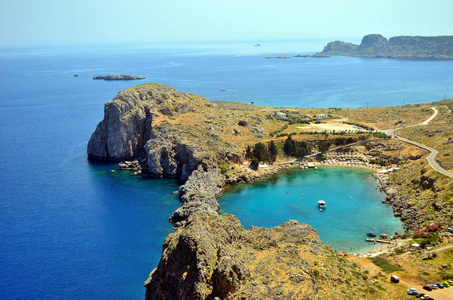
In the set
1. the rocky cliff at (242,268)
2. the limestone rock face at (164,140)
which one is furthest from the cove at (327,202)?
the rocky cliff at (242,268)

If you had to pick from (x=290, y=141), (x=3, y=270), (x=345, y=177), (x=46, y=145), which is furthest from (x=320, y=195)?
(x=46, y=145)

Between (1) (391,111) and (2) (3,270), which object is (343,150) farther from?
(2) (3,270)

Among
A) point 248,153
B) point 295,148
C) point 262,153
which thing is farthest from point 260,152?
point 295,148

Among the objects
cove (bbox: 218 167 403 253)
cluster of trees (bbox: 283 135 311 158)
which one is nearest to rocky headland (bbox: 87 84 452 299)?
cove (bbox: 218 167 403 253)

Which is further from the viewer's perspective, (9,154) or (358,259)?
(9,154)

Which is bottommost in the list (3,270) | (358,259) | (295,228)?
(3,270)

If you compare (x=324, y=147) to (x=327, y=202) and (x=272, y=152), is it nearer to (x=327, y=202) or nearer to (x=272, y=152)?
(x=272, y=152)

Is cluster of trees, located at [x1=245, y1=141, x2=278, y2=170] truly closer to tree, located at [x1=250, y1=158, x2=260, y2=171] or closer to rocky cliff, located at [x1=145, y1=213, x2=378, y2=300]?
tree, located at [x1=250, y1=158, x2=260, y2=171]
